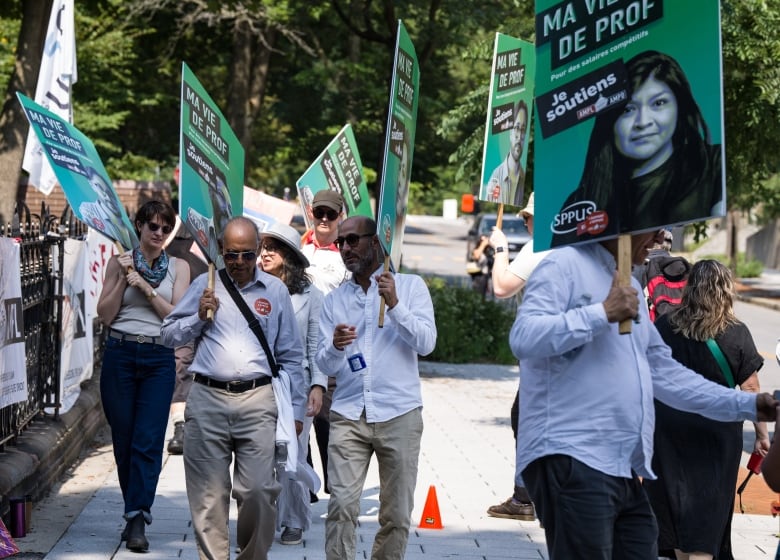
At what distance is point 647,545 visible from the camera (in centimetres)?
457

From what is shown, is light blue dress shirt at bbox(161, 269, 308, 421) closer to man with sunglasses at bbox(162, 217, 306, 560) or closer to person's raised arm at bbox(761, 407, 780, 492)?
man with sunglasses at bbox(162, 217, 306, 560)

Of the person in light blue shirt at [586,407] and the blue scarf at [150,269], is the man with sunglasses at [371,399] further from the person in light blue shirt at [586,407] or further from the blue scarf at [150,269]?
the blue scarf at [150,269]

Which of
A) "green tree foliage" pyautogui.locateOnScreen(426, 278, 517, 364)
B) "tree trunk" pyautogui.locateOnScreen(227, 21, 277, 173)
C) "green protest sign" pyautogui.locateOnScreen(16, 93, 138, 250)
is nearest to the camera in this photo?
"green protest sign" pyautogui.locateOnScreen(16, 93, 138, 250)

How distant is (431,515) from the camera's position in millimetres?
8367

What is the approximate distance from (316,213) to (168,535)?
2198 mm

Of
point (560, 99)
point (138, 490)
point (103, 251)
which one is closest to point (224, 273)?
point (138, 490)

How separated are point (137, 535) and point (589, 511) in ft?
12.1

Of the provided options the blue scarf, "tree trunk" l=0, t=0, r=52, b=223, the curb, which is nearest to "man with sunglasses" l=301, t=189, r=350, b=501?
the blue scarf

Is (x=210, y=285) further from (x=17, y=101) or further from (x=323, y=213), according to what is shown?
(x=17, y=101)

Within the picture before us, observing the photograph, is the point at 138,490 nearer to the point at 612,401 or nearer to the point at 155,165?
the point at 612,401

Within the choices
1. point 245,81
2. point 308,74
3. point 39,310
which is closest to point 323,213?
point 39,310

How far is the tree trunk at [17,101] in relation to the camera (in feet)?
53.2

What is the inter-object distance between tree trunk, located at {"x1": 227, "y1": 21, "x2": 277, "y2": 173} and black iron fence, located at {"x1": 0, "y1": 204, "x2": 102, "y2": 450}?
41.3 feet

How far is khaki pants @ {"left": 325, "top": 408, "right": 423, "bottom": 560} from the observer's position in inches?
243
